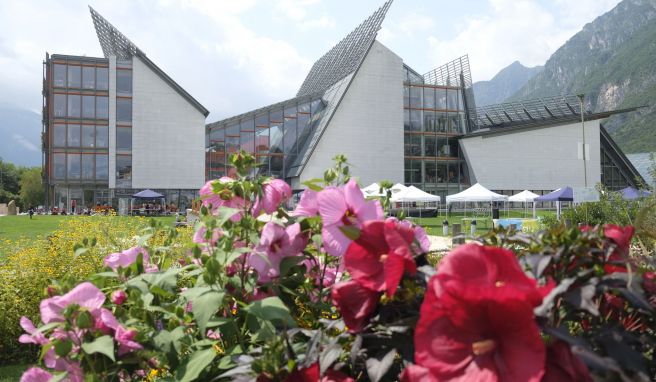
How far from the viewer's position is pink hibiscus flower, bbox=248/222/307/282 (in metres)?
1.22

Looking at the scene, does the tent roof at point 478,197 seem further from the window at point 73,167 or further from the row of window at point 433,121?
the window at point 73,167

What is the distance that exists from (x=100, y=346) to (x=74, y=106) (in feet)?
150

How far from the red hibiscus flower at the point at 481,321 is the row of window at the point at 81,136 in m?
45.1

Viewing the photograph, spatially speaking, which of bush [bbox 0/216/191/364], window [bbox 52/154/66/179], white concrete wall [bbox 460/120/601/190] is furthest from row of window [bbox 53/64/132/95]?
bush [bbox 0/216/191/364]

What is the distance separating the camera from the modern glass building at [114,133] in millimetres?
41000

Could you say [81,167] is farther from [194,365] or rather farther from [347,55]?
[194,365]

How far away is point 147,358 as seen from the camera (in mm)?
1165

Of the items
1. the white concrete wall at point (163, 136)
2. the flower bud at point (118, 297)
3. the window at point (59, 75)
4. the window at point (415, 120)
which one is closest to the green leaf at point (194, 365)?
the flower bud at point (118, 297)

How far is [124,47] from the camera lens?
42625 mm

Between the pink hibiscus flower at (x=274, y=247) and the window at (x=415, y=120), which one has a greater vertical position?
the window at (x=415, y=120)

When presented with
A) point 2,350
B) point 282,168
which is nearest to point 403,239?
point 2,350

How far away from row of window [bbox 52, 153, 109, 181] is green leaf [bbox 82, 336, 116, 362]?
44.3 m

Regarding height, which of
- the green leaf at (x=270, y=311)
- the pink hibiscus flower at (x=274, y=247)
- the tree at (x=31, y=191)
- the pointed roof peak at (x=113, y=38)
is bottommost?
the green leaf at (x=270, y=311)

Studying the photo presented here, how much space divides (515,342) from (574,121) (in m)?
52.8
